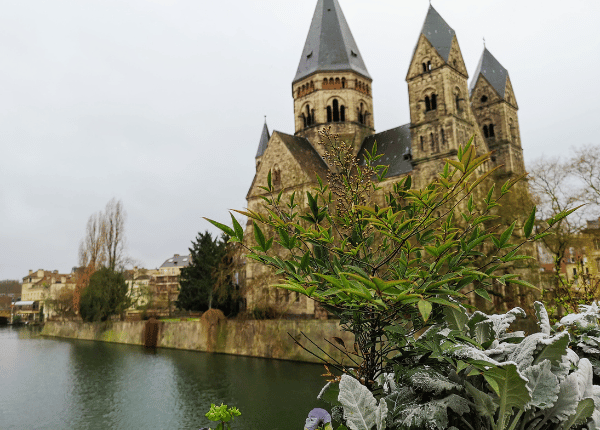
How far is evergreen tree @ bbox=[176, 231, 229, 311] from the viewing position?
32656 millimetres

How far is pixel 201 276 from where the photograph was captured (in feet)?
110

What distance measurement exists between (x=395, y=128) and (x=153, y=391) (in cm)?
2679

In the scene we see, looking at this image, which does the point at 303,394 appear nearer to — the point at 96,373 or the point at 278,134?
the point at 96,373

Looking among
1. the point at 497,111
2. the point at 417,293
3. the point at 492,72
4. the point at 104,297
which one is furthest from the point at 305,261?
the point at 492,72

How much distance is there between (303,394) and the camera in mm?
11922

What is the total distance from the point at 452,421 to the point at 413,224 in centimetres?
125

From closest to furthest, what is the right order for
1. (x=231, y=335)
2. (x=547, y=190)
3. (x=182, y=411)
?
(x=182, y=411) → (x=547, y=190) → (x=231, y=335)

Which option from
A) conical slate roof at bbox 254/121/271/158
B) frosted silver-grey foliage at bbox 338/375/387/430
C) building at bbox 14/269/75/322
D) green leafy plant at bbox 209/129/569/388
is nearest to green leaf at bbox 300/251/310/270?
green leafy plant at bbox 209/129/569/388

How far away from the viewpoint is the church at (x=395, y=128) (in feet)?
89.7

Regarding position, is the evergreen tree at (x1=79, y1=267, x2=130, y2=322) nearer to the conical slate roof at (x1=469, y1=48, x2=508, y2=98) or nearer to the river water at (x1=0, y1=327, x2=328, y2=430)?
the river water at (x1=0, y1=327, x2=328, y2=430)

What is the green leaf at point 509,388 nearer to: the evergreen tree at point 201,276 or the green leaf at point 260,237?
the green leaf at point 260,237

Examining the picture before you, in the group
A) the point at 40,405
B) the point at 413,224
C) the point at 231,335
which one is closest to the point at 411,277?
the point at 413,224

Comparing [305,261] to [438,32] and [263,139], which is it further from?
[263,139]

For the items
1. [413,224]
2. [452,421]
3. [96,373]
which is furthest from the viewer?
[96,373]
